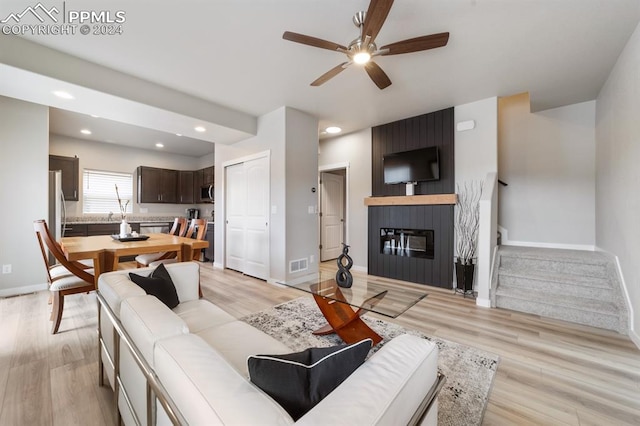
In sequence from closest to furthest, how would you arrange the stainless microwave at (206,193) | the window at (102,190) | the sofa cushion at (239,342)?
the sofa cushion at (239,342), the window at (102,190), the stainless microwave at (206,193)

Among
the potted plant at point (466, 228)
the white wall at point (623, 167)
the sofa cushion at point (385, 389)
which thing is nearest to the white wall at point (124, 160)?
the potted plant at point (466, 228)

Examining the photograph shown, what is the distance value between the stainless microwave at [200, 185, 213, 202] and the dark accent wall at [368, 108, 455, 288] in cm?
396

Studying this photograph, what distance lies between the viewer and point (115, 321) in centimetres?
127

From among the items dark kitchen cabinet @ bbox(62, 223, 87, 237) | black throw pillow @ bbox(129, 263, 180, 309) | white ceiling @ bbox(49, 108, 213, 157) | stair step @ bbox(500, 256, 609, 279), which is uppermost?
white ceiling @ bbox(49, 108, 213, 157)

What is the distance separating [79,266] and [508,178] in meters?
5.83

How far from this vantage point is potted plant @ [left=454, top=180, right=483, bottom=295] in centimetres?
361

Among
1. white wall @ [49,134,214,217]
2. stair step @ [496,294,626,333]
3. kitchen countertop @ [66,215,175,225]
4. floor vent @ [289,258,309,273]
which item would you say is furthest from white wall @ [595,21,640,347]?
kitchen countertop @ [66,215,175,225]

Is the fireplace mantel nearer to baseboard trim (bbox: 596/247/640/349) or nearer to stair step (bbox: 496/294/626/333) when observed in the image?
stair step (bbox: 496/294/626/333)

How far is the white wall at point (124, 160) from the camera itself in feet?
18.3

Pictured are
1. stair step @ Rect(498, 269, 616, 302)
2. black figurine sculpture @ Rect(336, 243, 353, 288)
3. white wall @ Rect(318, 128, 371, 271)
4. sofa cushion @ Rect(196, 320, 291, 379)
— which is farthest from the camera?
white wall @ Rect(318, 128, 371, 271)

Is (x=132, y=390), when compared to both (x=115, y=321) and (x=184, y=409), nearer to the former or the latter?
(x=115, y=321)

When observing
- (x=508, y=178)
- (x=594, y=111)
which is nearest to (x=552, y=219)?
(x=508, y=178)

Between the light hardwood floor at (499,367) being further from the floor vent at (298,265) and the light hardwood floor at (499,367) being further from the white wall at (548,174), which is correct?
the white wall at (548,174)

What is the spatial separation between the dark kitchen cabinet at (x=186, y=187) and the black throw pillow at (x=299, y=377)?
23.3ft
